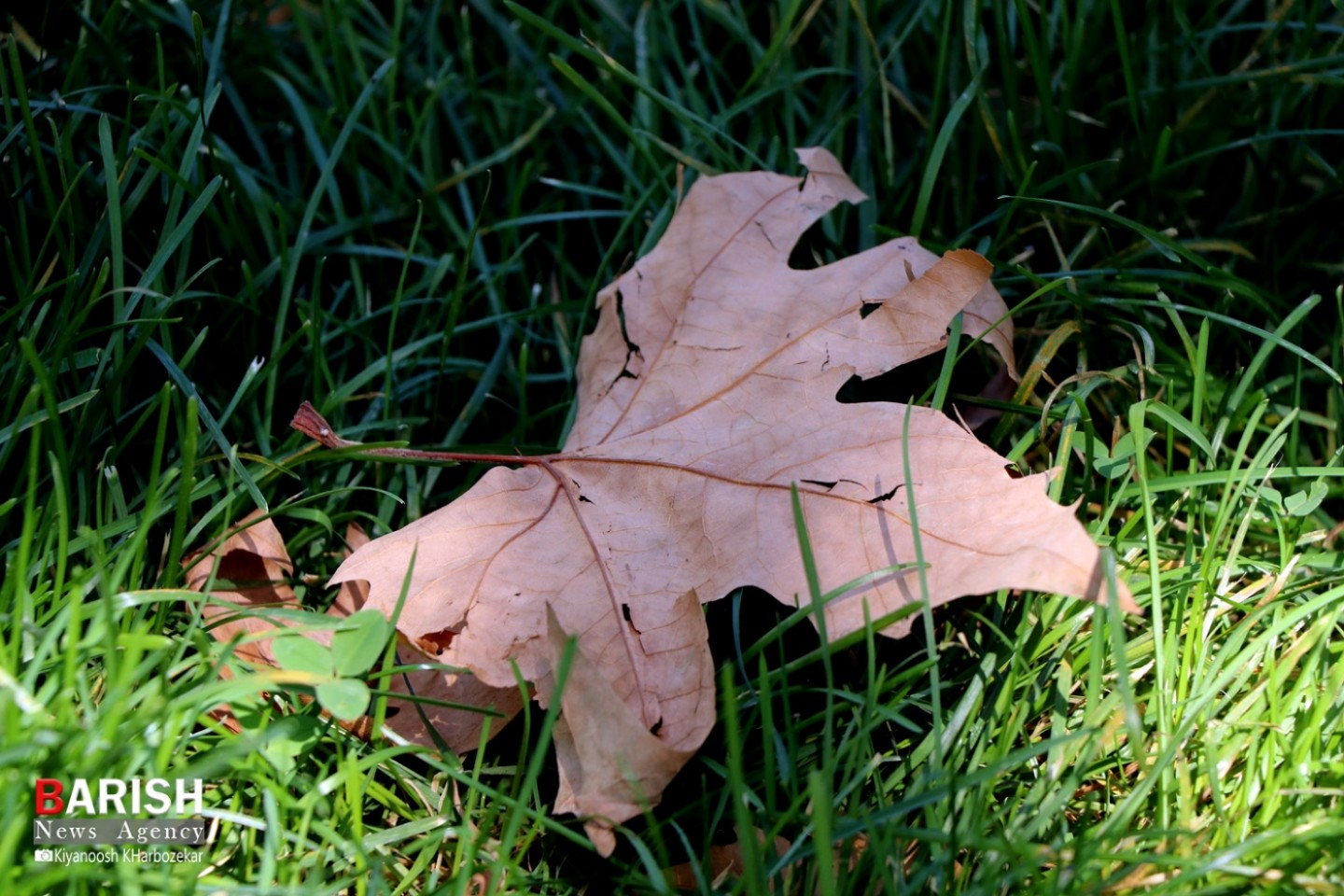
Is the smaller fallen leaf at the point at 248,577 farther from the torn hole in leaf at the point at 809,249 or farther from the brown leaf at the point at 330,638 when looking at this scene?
the torn hole in leaf at the point at 809,249

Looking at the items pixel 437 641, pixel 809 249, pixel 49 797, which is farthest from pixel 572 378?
pixel 49 797

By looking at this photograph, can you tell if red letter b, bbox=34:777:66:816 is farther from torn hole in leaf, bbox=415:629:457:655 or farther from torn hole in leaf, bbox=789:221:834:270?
torn hole in leaf, bbox=789:221:834:270

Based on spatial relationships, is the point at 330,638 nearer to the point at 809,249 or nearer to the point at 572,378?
the point at 572,378

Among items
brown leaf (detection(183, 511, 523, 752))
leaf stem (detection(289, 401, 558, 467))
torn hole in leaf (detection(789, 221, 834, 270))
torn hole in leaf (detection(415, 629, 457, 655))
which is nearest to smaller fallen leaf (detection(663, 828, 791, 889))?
brown leaf (detection(183, 511, 523, 752))

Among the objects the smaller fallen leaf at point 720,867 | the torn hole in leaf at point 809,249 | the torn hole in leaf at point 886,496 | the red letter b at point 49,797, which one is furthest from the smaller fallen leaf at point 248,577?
the torn hole in leaf at point 809,249

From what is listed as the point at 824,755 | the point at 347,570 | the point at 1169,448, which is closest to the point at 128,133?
the point at 347,570

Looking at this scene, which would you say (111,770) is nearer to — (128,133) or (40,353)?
(40,353)

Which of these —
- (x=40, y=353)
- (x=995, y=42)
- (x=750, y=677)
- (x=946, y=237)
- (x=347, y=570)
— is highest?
(x=995, y=42)
